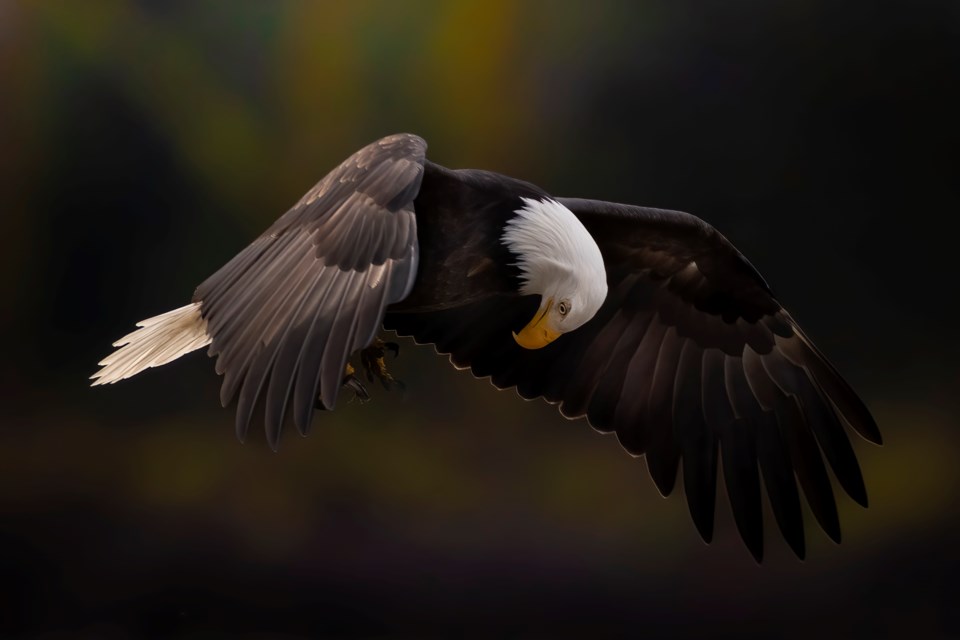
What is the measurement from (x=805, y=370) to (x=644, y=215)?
2.01ft

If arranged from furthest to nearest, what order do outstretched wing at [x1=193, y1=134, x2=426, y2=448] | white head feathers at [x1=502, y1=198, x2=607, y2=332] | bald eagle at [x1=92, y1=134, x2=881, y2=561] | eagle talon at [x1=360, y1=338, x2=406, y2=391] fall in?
eagle talon at [x1=360, y1=338, x2=406, y2=391] → white head feathers at [x1=502, y1=198, x2=607, y2=332] → bald eagle at [x1=92, y1=134, x2=881, y2=561] → outstretched wing at [x1=193, y1=134, x2=426, y2=448]

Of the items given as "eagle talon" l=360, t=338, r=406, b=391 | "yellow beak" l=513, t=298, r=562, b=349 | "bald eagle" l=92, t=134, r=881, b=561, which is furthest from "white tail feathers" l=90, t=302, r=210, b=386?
"yellow beak" l=513, t=298, r=562, b=349

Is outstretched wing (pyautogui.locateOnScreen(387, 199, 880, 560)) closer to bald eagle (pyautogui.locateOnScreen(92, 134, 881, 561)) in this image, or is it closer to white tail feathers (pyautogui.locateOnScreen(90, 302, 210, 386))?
bald eagle (pyautogui.locateOnScreen(92, 134, 881, 561))

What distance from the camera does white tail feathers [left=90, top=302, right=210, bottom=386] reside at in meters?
2.80

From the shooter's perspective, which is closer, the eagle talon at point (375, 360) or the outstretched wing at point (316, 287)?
the outstretched wing at point (316, 287)

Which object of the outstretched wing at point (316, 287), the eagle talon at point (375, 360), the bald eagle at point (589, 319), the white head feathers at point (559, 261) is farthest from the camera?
the eagle talon at point (375, 360)

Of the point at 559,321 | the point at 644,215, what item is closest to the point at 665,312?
the point at 644,215

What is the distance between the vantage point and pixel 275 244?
2512 millimetres

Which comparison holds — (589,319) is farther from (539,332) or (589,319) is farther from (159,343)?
(159,343)

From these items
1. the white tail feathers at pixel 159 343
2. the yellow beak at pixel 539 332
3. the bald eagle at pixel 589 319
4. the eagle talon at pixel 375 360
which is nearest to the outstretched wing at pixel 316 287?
the bald eagle at pixel 589 319

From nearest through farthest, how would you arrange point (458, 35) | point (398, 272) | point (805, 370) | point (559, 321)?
point (398, 272) < point (559, 321) < point (805, 370) < point (458, 35)

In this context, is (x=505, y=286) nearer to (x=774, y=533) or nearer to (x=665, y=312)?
(x=665, y=312)

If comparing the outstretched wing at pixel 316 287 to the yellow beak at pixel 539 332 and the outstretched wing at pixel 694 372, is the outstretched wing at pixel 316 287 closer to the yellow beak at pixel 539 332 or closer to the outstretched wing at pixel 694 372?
the yellow beak at pixel 539 332

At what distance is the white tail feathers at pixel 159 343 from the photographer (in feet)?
9.18
